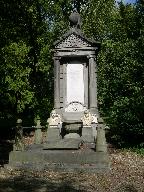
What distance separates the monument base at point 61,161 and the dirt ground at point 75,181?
0.34 meters

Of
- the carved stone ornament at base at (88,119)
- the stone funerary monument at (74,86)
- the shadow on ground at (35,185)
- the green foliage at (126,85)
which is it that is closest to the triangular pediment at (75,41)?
the stone funerary monument at (74,86)

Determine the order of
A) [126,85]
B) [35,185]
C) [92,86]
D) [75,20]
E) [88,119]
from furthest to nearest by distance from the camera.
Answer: [75,20], [126,85], [92,86], [88,119], [35,185]

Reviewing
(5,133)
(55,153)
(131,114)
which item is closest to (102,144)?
(55,153)

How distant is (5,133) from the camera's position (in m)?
23.7

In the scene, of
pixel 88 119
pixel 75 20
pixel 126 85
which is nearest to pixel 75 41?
pixel 75 20

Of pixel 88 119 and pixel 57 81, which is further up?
pixel 57 81

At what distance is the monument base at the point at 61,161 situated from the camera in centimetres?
1170

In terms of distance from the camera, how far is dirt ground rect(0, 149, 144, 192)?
366 inches

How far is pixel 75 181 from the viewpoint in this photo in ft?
33.5

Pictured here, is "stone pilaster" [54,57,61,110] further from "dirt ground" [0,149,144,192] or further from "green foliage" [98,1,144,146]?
"dirt ground" [0,149,144,192]

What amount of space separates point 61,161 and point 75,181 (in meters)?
1.92

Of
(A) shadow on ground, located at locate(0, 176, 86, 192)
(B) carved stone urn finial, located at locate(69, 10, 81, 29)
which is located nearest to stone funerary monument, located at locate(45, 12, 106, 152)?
(B) carved stone urn finial, located at locate(69, 10, 81, 29)

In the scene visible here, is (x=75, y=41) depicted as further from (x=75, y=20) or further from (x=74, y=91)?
(x=74, y=91)

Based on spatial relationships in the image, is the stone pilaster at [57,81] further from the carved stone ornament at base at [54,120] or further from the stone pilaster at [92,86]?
the stone pilaster at [92,86]
